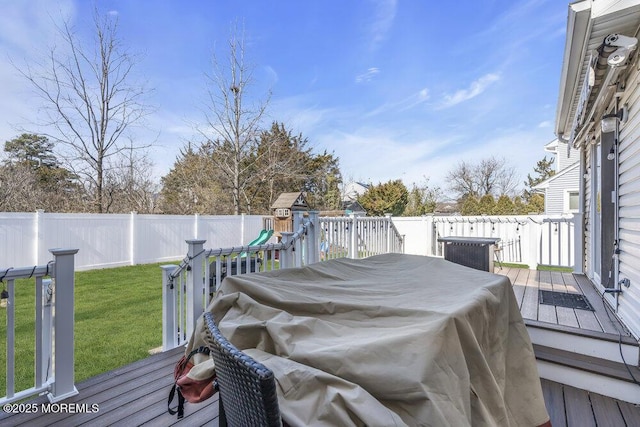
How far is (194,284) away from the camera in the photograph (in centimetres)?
295

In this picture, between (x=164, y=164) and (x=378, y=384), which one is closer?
(x=378, y=384)

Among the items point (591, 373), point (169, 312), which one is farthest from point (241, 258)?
point (591, 373)

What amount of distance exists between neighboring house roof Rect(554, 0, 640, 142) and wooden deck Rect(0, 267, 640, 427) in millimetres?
2278

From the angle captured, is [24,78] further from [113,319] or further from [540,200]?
[540,200]

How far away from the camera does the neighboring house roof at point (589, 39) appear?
226cm

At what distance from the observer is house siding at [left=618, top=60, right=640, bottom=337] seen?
258cm

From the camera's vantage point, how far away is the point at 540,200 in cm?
1889

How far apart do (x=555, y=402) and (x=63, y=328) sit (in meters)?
3.53

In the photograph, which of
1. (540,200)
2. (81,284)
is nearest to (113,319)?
(81,284)

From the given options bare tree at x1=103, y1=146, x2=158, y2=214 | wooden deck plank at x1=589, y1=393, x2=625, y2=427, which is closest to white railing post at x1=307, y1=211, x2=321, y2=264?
wooden deck plank at x1=589, y1=393, x2=625, y2=427

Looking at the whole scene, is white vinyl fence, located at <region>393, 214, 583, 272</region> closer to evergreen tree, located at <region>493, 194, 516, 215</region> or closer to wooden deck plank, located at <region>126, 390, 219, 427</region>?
wooden deck plank, located at <region>126, 390, 219, 427</region>

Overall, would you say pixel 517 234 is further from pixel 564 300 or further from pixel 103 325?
pixel 103 325

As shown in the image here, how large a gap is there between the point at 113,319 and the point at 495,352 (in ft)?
15.1

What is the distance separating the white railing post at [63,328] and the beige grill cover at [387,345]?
133 cm
